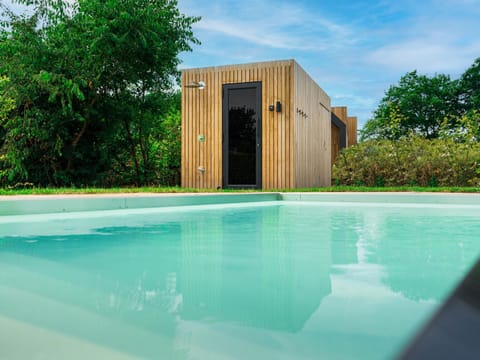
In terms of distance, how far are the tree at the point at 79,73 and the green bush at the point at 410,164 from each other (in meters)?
4.91

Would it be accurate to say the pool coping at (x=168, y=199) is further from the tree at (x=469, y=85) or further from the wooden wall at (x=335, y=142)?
the tree at (x=469, y=85)

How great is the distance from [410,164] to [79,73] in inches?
288

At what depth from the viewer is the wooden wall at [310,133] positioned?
8258 millimetres

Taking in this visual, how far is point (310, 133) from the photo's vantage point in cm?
935

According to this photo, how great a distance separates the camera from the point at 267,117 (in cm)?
799

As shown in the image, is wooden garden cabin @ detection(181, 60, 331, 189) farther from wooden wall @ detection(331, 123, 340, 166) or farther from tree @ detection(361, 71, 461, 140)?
tree @ detection(361, 71, 461, 140)

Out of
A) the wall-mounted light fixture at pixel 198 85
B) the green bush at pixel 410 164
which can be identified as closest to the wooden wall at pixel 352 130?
the green bush at pixel 410 164

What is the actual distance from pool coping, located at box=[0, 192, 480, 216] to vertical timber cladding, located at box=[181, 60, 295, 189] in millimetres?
1585

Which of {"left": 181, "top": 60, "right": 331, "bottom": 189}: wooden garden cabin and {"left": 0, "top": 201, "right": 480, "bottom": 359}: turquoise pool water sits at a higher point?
{"left": 181, "top": 60, "right": 331, "bottom": 189}: wooden garden cabin

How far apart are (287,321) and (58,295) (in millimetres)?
761

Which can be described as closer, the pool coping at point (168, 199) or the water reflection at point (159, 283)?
the water reflection at point (159, 283)

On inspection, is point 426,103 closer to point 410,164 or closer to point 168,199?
point 410,164

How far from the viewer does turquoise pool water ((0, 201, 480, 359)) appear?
0.99 meters

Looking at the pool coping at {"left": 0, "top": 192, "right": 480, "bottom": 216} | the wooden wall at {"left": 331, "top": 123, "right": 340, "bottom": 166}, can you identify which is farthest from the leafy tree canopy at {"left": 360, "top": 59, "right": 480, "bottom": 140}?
the pool coping at {"left": 0, "top": 192, "right": 480, "bottom": 216}
